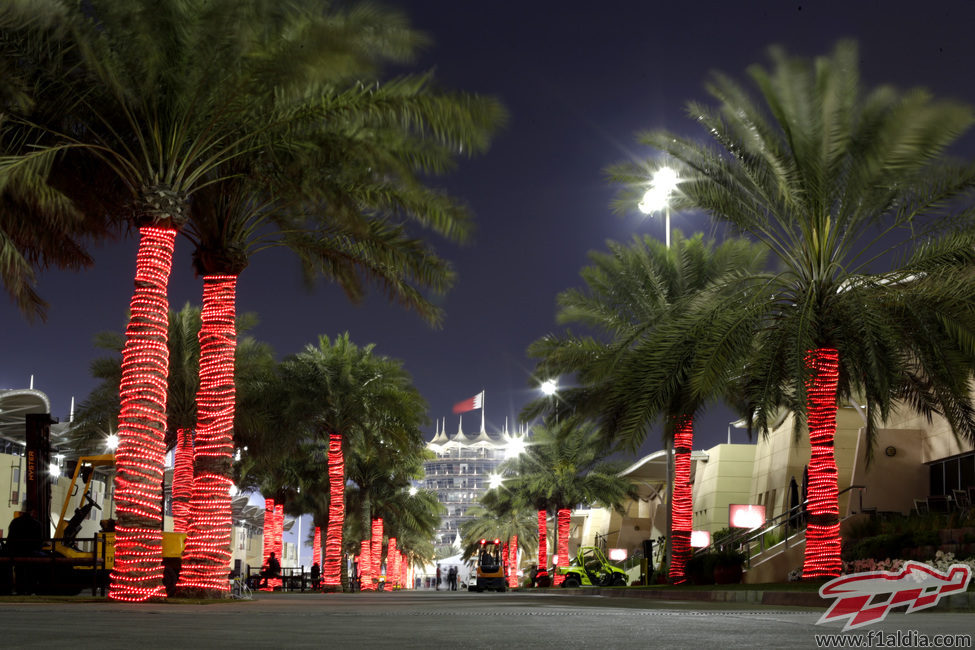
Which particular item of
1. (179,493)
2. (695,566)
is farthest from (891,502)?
(179,493)

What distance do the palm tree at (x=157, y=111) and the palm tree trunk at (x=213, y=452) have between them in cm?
182

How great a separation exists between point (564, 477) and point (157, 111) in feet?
123

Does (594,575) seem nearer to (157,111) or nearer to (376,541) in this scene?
(376,541)

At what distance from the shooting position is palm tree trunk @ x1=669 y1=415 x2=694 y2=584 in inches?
1178

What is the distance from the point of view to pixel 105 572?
21.0 m

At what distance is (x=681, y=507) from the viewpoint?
99.0 ft

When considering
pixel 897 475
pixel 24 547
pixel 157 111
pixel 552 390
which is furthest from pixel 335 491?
pixel 157 111

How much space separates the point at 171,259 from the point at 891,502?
84.7 feet

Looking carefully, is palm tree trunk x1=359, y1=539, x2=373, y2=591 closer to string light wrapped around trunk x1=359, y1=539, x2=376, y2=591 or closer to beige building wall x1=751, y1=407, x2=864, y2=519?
string light wrapped around trunk x1=359, y1=539, x2=376, y2=591

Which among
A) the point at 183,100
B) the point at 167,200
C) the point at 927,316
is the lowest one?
the point at 927,316

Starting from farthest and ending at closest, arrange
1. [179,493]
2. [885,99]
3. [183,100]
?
[179,493] < [885,99] < [183,100]

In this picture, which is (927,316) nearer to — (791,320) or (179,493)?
(791,320)

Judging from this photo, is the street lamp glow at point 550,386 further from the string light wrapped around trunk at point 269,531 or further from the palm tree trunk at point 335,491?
the string light wrapped around trunk at point 269,531

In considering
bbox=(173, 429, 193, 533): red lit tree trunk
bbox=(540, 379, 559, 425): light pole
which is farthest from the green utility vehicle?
bbox=(173, 429, 193, 533): red lit tree trunk
